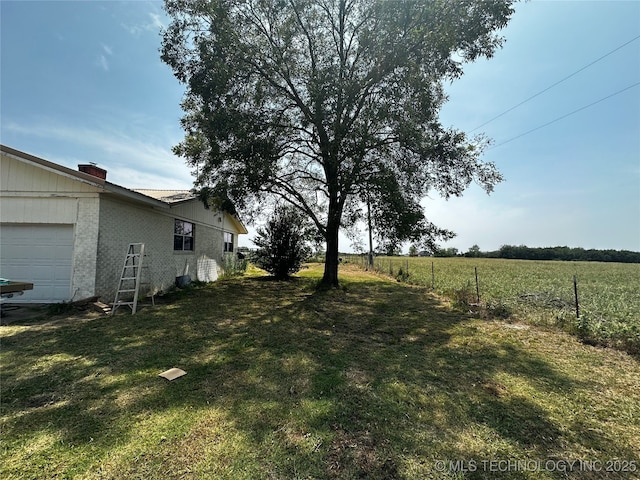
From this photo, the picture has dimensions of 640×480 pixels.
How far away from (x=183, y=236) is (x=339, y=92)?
27.0ft

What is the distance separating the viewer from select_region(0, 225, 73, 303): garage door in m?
7.51

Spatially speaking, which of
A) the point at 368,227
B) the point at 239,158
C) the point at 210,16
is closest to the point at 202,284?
the point at 239,158

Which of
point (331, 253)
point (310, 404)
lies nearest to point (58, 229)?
point (310, 404)

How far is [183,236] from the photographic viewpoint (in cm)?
1198

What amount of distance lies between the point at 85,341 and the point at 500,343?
23.8 ft

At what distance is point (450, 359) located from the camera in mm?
4516

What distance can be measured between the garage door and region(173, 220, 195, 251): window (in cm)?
381

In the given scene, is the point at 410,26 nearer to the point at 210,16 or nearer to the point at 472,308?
the point at 210,16

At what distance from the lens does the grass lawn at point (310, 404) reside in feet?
7.30

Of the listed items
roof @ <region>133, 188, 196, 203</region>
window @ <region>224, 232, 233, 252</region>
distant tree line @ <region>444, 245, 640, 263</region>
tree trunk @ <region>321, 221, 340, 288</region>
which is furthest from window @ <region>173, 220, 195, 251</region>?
distant tree line @ <region>444, 245, 640, 263</region>

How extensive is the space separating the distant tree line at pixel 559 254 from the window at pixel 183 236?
47.8m

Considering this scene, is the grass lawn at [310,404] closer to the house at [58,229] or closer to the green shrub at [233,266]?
the house at [58,229]

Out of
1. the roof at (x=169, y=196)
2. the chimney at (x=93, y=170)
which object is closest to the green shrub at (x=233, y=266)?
the roof at (x=169, y=196)

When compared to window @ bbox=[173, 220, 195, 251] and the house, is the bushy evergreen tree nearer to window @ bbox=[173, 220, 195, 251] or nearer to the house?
window @ bbox=[173, 220, 195, 251]
